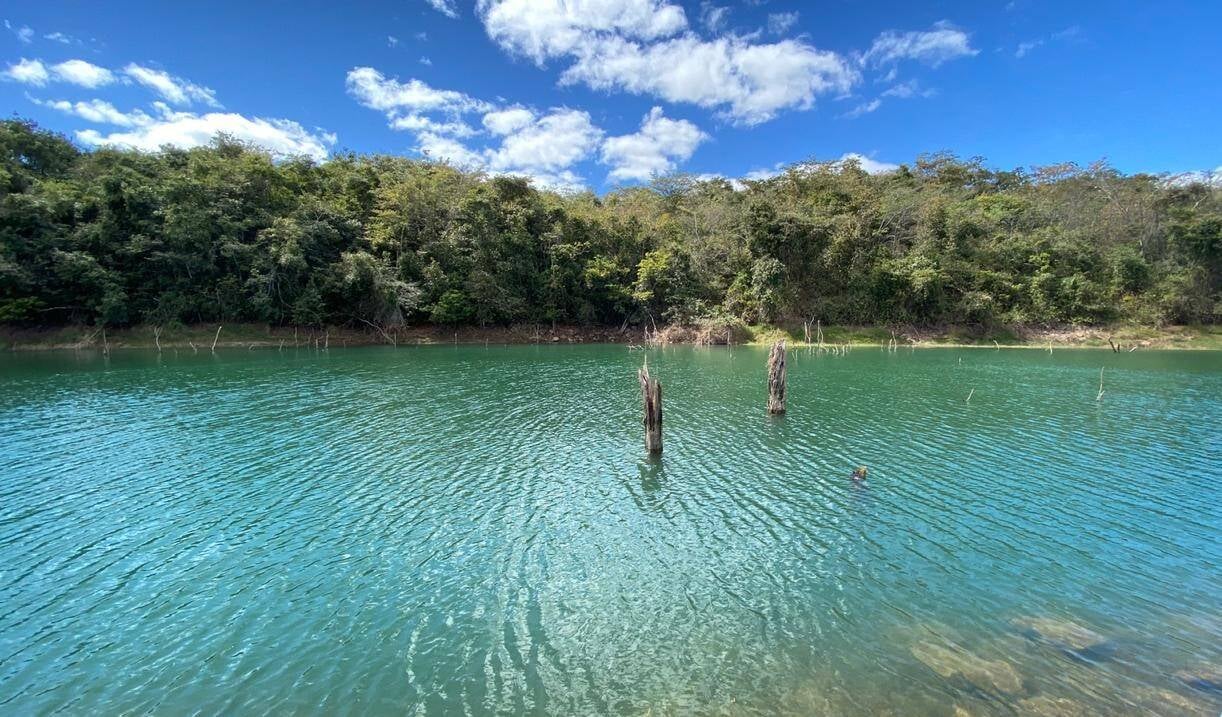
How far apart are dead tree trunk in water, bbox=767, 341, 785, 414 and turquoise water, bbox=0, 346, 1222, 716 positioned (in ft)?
2.51

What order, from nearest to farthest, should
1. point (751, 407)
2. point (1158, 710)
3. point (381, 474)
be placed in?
1. point (1158, 710)
2. point (381, 474)
3. point (751, 407)

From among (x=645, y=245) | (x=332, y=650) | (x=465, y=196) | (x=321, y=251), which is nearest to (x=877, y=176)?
(x=645, y=245)

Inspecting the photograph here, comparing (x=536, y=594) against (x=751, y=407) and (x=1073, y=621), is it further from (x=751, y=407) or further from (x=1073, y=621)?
(x=751, y=407)

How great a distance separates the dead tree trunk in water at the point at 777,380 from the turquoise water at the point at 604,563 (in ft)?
2.51

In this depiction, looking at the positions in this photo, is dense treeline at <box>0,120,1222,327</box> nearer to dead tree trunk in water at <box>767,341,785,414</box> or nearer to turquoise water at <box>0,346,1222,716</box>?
turquoise water at <box>0,346,1222,716</box>

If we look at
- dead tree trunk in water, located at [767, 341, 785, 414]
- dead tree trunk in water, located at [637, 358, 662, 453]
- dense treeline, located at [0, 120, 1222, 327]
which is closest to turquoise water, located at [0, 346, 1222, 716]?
dead tree trunk in water, located at [637, 358, 662, 453]

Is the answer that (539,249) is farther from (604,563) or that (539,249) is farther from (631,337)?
(604,563)

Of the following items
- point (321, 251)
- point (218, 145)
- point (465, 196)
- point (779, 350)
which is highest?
point (218, 145)

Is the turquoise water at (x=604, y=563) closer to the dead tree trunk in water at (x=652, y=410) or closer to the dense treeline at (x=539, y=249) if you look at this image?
the dead tree trunk in water at (x=652, y=410)

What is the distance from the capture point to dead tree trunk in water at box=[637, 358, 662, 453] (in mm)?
16703

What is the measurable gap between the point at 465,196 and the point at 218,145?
28.6 metres

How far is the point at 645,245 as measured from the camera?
6425 cm

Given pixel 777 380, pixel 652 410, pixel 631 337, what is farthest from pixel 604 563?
pixel 631 337

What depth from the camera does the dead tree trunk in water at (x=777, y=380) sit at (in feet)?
73.5
